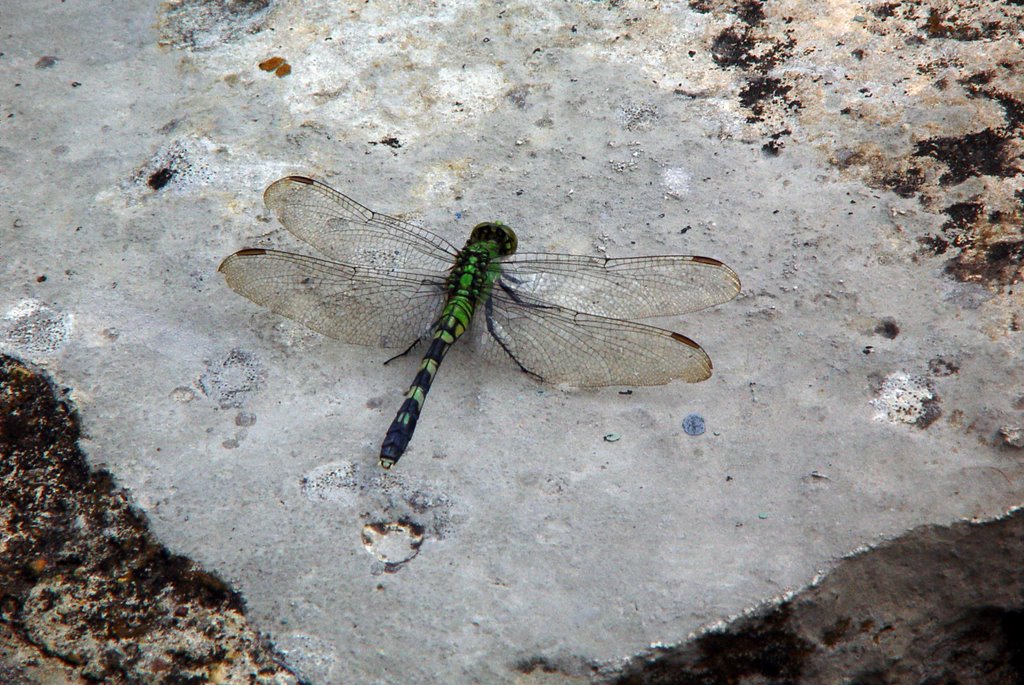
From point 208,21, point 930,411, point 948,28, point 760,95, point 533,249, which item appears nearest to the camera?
point 930,411

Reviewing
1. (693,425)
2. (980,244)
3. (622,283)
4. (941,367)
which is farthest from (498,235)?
(980,244)

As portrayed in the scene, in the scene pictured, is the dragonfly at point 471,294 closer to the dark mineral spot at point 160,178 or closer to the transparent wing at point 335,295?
the transparent wing at point 335,295

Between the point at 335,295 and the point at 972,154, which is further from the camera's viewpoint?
the point at 972,154

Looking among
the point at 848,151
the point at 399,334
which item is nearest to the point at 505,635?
the point at 399,334

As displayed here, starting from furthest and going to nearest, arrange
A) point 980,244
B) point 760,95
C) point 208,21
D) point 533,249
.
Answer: point 208,21, point 760,95, point 533,249, point 980,244

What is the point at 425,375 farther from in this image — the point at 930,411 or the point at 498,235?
the point at 930,411

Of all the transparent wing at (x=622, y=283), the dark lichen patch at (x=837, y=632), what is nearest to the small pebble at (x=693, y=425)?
the transparent wing at (x=622, y=283)

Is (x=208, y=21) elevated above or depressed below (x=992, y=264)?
below
